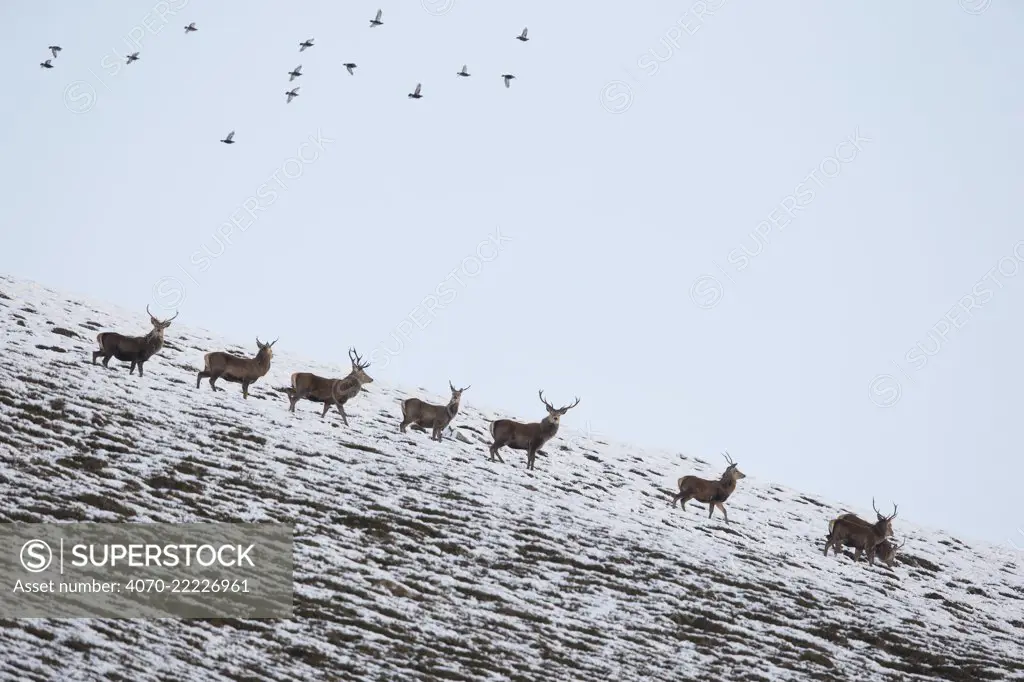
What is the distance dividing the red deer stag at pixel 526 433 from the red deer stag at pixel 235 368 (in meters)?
6.79

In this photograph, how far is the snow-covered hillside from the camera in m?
13.9

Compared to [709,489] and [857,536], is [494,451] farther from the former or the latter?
[857,536]

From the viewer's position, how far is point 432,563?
18.0 metres

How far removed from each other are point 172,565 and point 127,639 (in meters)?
2.82

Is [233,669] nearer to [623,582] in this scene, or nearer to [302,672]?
[302,672]

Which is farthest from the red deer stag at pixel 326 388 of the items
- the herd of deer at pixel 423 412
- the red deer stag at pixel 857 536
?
the red deer stag at pixel 857 536

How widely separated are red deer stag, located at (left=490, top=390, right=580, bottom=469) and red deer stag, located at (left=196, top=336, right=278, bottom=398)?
6.79 metres

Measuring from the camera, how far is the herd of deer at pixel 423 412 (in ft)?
85.8

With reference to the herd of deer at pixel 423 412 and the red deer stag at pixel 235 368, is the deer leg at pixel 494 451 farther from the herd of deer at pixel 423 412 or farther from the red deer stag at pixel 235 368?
the red deer stag at pixel 235 368

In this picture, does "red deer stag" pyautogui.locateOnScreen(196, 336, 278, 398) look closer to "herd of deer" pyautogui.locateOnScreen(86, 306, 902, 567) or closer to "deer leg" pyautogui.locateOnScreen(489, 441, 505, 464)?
"herd of deer" pyautogui.locateOnScreen(86, 306, 902, 567)

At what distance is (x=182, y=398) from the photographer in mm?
24797
